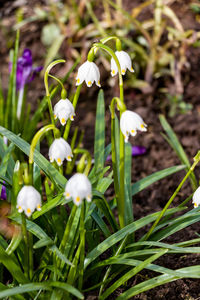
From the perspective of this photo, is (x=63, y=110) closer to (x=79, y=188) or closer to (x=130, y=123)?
(x=130, y=123)

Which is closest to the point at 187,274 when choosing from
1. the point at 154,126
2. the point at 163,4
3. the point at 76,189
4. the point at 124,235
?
the point at 124,235

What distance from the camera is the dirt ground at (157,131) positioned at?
1998 millimetres

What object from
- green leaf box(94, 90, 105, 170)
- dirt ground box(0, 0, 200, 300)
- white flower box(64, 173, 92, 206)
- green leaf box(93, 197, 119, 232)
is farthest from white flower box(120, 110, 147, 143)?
dirt ground box(0, 0, 200, 300)

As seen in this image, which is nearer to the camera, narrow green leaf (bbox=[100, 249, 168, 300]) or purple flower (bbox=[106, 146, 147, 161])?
narrow green leaf (bbox=[100, 249, 168, 300])

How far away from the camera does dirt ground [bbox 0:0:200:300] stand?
6.56 feet

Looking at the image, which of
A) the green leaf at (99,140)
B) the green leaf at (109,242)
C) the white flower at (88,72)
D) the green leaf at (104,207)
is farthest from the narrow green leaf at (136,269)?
the white flower at (88,72)

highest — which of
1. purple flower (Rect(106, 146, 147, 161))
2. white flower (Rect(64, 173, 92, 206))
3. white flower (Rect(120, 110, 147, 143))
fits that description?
purple flower (Rect(106, 146, 147, 161))

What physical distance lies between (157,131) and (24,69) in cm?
106

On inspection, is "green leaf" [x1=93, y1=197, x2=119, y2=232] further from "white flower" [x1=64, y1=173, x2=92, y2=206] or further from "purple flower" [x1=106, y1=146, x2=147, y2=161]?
"purple flower" [x1=106, y1=146, x2=147, y2=161]

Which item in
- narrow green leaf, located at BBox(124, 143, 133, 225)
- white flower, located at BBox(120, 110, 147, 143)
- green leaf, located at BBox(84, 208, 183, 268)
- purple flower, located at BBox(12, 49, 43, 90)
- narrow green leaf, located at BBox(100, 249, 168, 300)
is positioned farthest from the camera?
purple flower, located at BBox(12, 49, 43, 90)

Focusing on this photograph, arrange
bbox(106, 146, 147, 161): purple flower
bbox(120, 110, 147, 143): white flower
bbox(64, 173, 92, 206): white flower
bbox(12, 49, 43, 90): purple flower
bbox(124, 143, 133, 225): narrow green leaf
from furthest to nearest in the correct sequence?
bbox(106, 146, 147, 161): purple flower
bbox(12, 49, 43, 90): purple flower
bbox(124, 143, 133, 225): narrow green leaf
bbox(120, 110, 147, 143): white flower
bbox(64, 173, 92, 206): white flower

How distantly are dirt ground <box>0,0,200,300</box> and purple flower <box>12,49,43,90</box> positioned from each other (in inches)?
24.9

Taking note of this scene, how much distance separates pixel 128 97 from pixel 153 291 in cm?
198

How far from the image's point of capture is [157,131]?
3207 mm
